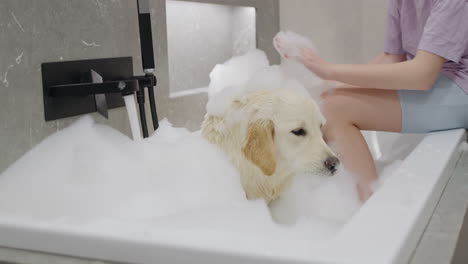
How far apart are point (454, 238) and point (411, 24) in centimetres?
103

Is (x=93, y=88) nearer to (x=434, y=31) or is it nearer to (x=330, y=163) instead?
(x=330, y=163)

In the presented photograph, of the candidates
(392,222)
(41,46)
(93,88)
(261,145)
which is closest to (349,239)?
(392,222)

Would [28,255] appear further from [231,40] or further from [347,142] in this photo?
[231,40]

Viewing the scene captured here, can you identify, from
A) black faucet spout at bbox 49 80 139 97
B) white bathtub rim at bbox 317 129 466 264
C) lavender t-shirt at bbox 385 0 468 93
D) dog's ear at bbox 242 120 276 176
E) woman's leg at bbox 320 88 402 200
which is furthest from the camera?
woman's leg at bbox 320 88 402 200

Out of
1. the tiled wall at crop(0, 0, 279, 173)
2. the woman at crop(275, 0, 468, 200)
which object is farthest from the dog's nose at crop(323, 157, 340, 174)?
the tiled wall at crop(0, 0, 279, 173)

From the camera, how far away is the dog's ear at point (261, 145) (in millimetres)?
1079

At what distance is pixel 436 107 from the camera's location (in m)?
1.49

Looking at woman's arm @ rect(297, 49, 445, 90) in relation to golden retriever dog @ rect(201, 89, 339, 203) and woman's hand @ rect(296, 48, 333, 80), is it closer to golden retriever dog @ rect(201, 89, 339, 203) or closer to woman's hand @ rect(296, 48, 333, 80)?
woman's hand @ rect(296, 48, 333, 80)

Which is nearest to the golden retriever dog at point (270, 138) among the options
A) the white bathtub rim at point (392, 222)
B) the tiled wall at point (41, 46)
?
the white bathtub rim at point (392, 222)

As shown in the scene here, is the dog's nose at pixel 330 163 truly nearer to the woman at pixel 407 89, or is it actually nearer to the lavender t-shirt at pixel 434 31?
the woman at pixel 407 89

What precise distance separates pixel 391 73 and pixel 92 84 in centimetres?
79

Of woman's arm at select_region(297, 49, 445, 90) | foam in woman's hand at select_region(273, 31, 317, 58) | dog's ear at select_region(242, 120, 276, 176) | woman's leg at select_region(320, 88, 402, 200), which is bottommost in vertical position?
woman's leg at select_region(320, 88, 402, 200)

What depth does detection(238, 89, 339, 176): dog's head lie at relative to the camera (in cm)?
108

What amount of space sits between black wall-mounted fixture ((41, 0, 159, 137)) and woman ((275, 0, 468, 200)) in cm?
41
